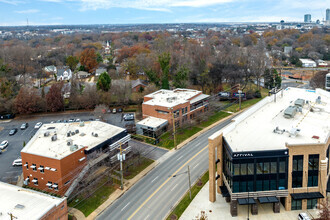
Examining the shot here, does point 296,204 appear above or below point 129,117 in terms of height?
below

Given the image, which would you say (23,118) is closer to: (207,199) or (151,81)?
(151,81)

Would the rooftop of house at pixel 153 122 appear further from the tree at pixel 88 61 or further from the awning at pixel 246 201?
the tree at pixel 88 61

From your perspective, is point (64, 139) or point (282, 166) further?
point (64, 139)

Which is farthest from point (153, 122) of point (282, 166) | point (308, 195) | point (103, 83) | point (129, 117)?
point (308, 195)

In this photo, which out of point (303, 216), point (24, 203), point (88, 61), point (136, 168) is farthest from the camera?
point (88, 61)

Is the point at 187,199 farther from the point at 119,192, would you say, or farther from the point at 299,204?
the point at 299,204

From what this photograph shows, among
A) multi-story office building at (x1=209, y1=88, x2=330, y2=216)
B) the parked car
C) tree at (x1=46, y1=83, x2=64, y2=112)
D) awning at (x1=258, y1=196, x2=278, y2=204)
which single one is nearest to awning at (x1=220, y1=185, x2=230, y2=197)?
multi-story office building at (x1=209, y1=88, x2=330, y2=216)

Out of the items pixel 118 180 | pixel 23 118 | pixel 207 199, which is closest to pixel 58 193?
pixel 118 180
